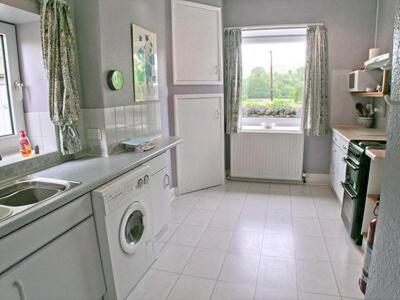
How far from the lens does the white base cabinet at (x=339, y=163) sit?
3188mm

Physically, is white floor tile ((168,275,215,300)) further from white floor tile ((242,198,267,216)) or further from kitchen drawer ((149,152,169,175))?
white floor tile ((242,198,267,216))

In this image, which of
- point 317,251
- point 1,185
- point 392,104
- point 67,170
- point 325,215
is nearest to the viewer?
point 392,104

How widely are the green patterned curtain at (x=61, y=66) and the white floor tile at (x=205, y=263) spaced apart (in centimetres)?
128

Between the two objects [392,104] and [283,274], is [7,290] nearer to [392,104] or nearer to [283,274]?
[392,104]

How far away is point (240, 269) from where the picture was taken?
2303 millimetres

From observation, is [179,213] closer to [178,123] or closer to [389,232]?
[178,123]

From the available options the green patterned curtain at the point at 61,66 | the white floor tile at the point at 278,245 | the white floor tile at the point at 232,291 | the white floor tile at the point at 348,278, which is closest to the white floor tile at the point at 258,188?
the white floor tile at the point at 278,245

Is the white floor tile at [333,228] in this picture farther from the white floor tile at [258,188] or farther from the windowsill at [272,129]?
the windowsill at [272,129]

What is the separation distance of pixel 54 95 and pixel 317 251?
243 cm

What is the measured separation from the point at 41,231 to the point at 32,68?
4.55 ft

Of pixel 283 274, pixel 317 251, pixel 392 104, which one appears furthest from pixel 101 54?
pixel 317 251

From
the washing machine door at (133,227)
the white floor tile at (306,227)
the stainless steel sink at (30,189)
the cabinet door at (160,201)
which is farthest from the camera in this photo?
the white floor tile at (306,227)

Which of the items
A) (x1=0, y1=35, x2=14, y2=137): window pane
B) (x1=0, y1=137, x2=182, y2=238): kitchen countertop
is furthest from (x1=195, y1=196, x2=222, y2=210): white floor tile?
(x1=0, y1=35, x2=14, y2=137): window pane

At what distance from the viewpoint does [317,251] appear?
254 centimetres
